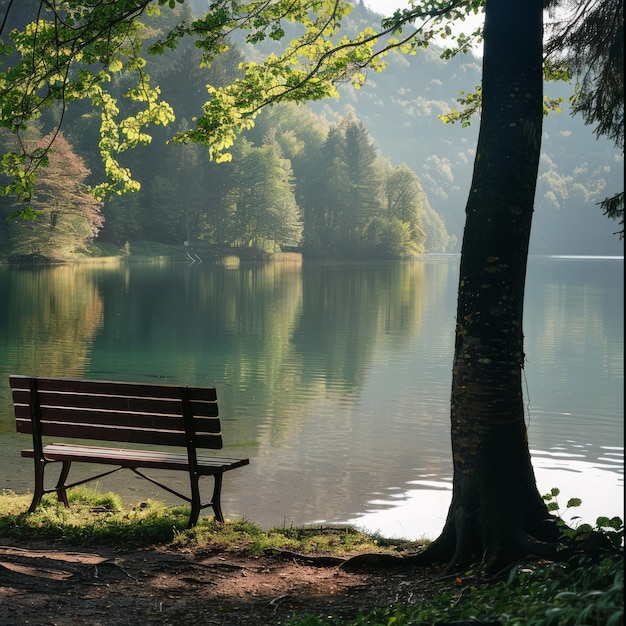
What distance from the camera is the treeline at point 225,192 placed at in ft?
181

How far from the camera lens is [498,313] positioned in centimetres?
541

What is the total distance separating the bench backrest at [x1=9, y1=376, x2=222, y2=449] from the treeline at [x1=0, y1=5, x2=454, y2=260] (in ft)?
155

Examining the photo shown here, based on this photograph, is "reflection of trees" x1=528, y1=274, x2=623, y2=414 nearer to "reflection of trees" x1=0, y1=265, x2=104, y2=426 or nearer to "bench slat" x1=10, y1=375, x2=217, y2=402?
"reflection of trees" x1=0, y1=265, x2=104, y2=426

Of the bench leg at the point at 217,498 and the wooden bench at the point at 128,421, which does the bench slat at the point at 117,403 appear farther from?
the bench leg at the point at 217,498

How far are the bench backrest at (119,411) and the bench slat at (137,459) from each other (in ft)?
0.41

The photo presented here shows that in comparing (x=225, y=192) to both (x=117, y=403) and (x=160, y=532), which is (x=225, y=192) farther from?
(x=160, y=532)

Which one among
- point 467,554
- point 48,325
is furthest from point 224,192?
point 467,554

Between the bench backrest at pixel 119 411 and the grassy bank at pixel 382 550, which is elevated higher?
the bench backrest at pixel 119 411

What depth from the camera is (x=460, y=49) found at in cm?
909

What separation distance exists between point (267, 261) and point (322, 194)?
51.2 ft

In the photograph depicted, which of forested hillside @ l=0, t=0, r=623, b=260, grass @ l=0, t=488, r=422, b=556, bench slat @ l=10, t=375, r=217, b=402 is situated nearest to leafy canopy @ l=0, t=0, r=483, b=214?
bench slat @ l=10, t=375, r=217, b=402


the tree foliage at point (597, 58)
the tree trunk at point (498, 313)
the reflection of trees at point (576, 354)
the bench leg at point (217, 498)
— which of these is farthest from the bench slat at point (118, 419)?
the reflection of trees at point (576, 354)

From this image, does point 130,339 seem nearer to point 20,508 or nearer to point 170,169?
point 20,508

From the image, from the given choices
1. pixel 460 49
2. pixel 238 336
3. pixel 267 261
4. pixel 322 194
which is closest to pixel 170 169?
pixel 267 261
